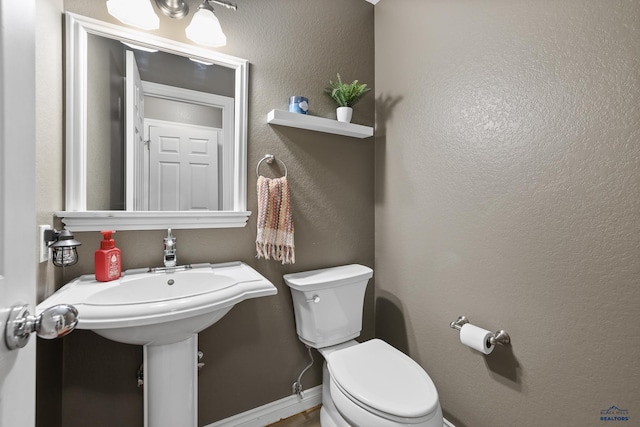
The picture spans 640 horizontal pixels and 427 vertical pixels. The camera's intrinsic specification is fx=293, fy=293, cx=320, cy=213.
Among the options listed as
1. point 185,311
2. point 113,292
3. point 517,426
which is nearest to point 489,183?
point 517,426

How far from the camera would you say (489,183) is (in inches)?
49.0

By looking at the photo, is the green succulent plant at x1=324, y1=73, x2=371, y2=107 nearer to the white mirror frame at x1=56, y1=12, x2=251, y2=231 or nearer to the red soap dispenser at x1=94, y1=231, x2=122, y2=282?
the white mirror frame at x1=56, y1=12, x2=251, y2=231

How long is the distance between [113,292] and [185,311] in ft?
1.29

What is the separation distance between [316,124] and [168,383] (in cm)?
128

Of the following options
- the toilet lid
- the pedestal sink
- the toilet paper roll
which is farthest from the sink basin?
the toilet paper roll

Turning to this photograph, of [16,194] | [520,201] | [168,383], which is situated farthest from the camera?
[520,201]

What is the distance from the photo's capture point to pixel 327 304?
4.84 ft

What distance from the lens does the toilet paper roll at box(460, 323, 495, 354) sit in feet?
3.84

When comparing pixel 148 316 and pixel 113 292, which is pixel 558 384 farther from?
pixel 113 292

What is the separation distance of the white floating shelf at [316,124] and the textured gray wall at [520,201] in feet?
0.71

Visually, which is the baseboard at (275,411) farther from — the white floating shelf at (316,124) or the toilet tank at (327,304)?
the white floating shelf at (316,124)

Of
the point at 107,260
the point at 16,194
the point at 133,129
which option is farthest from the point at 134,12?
the point at 16,194

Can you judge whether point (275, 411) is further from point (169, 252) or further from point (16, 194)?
point (16, 194)

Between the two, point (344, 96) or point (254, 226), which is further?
point (344, 96)
